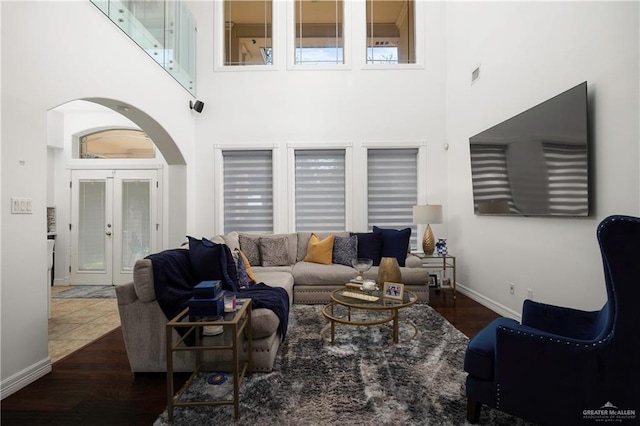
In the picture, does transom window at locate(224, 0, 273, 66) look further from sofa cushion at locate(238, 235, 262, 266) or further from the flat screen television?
the flat screen television

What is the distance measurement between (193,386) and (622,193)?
3.28m

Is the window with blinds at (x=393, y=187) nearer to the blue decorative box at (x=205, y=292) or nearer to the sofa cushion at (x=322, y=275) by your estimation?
the sofa cushion at (x=322, y=275)

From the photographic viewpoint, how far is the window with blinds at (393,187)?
508cm

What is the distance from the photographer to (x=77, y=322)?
338cm

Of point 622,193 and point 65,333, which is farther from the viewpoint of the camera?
point 65,333

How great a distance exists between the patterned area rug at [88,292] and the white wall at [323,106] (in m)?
1.65

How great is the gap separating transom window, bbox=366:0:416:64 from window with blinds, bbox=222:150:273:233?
2.57m

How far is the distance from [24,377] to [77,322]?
1.46 meters

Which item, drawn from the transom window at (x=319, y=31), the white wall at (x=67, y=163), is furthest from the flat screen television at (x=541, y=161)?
the white wall at (x=67, y=163)

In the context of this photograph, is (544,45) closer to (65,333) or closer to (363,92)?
(363,92)

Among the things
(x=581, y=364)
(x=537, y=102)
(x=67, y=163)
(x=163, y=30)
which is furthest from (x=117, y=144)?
(x=581, y=364)

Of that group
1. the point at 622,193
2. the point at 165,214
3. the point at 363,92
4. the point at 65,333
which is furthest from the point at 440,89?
the point at 65,333

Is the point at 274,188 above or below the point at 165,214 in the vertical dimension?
above

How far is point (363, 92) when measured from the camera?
4980 mm
